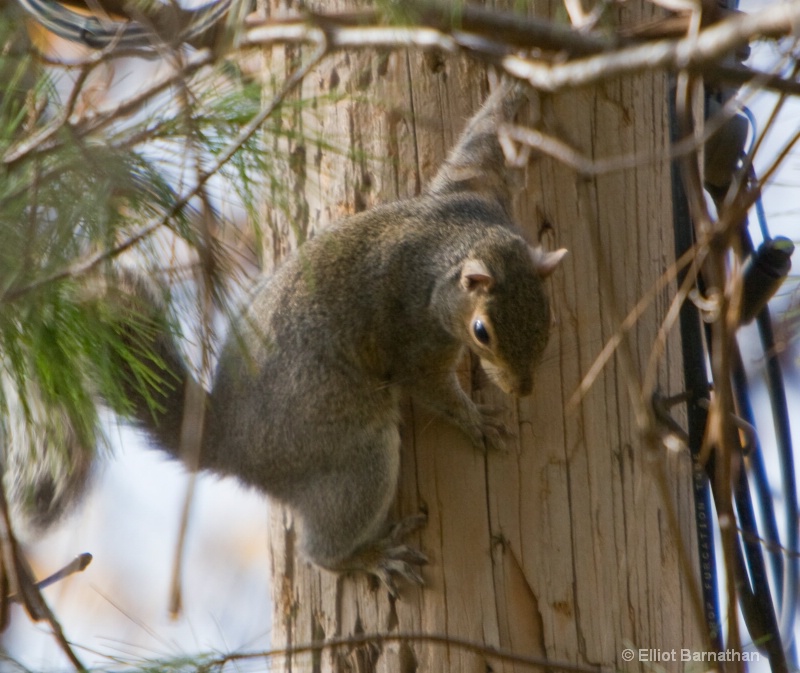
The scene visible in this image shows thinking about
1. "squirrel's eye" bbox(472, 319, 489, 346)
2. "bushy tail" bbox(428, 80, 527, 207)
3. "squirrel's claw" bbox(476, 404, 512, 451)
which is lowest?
"squirrel's claw" bbox(476, 404, 512, 451)

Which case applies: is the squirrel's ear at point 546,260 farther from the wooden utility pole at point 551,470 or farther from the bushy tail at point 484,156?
the bushy tail at point 484,156

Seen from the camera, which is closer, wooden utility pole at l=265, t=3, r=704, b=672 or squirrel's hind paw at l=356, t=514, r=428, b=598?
wooden utility pole at l=265, t=3, r=704, b=672

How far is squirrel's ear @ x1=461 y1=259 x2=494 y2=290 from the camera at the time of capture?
2176 millimetres

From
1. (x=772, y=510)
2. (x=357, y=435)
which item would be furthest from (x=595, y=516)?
(x=357, y=435)

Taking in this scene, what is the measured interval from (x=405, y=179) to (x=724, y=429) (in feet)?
5.02

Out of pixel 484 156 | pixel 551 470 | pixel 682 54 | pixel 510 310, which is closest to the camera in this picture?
pixel 682 54

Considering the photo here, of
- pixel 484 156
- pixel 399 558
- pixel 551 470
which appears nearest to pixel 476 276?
pixel 484 156

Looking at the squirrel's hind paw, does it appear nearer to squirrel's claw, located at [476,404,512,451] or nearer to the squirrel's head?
squirrel's claw, located at [476,404,512,451]

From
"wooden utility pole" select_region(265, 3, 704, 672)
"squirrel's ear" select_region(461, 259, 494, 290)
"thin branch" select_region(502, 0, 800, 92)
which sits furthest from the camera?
"squirrel's ear" select_region(461, 259, 494, 290)

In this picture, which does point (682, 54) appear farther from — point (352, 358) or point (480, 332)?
point (352, 358)

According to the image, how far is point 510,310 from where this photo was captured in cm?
214

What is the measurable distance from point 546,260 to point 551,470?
1.46 feet

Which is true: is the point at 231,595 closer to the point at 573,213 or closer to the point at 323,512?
the point at 323,512

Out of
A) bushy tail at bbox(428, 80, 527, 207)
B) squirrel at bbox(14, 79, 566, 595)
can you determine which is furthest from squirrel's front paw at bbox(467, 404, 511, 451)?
bushy tail at bbox(428, 80, 527, 207)
